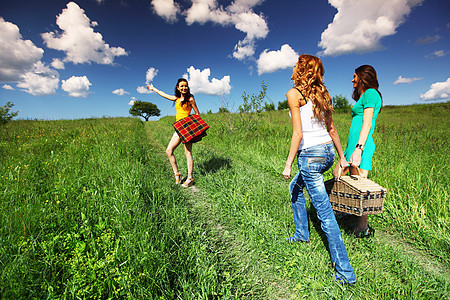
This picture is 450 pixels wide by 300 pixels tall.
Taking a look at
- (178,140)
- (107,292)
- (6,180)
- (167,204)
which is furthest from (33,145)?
(107,292)

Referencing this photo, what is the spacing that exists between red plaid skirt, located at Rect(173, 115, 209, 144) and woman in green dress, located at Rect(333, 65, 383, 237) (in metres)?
2.57

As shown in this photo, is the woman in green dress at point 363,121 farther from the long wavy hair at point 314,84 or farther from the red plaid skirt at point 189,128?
the red plaid skirt at point 189,128

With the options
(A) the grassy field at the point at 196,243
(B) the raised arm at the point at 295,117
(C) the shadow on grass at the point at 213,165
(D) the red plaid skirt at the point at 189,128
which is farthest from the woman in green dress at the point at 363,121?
(C) the shadow on grass at the point at 213,165

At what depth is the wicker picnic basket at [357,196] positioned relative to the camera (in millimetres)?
1825

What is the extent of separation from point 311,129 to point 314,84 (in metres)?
0.44

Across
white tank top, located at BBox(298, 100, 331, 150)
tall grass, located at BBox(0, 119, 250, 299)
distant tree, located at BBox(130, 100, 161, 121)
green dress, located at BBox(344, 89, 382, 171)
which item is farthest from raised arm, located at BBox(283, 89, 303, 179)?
distant tree, located at BBox(130, 100, 161, 121)

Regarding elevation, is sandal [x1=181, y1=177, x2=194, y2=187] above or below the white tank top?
below

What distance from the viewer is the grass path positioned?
1.68 metres

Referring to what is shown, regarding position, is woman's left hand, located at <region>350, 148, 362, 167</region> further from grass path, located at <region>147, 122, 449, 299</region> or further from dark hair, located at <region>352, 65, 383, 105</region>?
grass path, located at <region>147, 122, 449, 299</region>

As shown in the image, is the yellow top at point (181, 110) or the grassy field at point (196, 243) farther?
the yellow top at point (181, 110)

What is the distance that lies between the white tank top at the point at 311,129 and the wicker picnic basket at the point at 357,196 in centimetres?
56

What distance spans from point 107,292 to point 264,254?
1.55 meters

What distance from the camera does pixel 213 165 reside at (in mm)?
5121

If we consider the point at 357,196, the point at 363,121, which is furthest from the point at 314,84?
the point at 357,196
